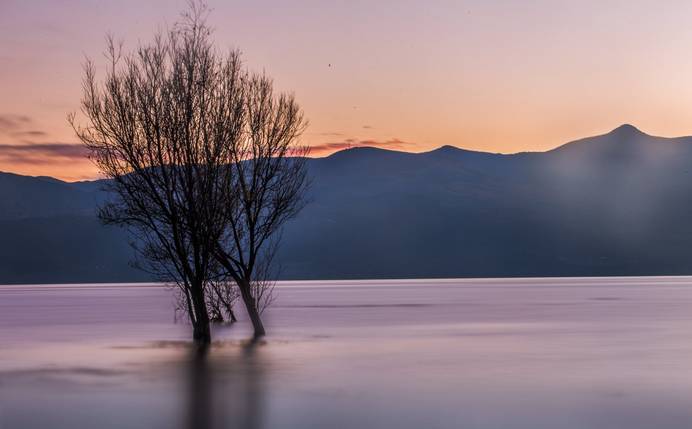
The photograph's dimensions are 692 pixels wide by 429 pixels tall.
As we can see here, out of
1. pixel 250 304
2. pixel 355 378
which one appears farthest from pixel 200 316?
pixel 355 378

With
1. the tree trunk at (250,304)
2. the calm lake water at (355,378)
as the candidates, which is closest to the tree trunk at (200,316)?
the calm lake water at (355,378)

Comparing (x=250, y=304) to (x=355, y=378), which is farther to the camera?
(x=250, y=304)

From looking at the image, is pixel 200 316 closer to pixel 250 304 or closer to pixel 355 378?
pixel 250 304

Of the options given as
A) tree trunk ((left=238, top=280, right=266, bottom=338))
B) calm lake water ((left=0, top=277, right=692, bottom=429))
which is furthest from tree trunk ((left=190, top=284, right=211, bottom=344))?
tree trunk ((left=238, top=280, right=266, bottom=338))

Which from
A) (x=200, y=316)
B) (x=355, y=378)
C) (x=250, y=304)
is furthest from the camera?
(x=250, y=304)

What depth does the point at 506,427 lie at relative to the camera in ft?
59.8

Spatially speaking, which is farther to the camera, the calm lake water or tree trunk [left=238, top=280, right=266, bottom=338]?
tree trunk [left=238, top=280, right=266, bottom=338]

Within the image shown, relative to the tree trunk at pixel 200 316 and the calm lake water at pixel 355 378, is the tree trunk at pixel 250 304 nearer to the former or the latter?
the calm lake water at pixel 355 378

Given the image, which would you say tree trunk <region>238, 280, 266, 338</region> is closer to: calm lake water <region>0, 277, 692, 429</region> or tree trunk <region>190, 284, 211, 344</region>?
calm lake water <region>0, 277, 692, 429</region>

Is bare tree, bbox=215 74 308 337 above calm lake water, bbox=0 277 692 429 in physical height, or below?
above

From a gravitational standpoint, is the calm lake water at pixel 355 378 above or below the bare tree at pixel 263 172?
below

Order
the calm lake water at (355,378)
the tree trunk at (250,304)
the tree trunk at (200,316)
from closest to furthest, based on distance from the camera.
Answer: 1. the calm lake water at (355,378)
2. the tree trunk at (200,316)
3. the tree trunk at (250,304)

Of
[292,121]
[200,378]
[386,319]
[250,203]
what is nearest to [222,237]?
[250,203]

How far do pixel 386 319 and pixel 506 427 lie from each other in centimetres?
4265
